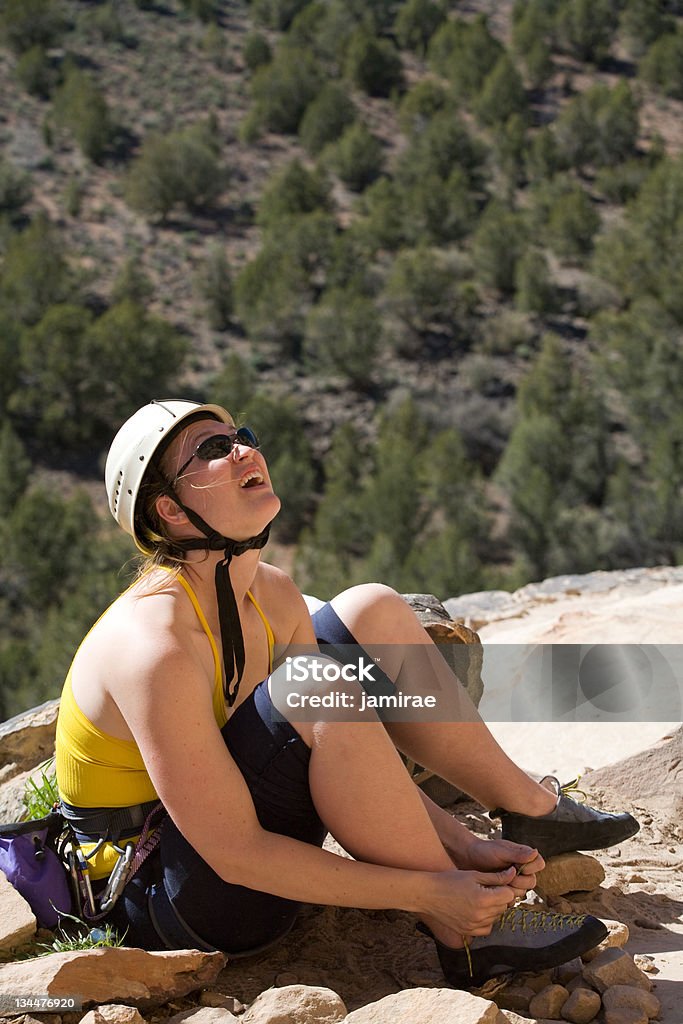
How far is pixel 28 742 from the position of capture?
3.02 meters

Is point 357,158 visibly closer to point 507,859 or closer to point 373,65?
point 373,65

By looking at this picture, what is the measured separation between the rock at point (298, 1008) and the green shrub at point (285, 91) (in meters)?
31.6

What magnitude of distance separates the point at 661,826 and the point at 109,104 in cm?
3220

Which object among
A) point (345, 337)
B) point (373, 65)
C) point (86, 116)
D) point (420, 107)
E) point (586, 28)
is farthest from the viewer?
point (586, 28)

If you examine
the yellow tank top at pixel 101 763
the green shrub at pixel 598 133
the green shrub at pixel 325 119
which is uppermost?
the yellow tank top at pixel 101 763

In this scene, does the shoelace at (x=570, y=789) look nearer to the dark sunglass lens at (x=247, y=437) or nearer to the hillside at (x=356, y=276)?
the dark sunglass lens at (x=247, y=437)

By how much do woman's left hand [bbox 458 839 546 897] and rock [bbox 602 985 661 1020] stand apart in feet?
0.67

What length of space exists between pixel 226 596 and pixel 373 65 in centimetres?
3324

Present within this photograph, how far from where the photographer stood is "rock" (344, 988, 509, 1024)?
1541mm

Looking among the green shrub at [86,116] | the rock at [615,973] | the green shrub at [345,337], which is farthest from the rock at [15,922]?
the green shrub at [86,116]

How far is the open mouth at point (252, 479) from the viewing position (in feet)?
6.48

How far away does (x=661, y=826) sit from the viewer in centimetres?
260

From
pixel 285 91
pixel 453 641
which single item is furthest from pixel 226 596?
pixel 285 91

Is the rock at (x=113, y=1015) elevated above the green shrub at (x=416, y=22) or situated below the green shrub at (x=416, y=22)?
above
